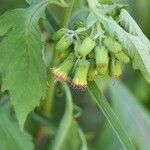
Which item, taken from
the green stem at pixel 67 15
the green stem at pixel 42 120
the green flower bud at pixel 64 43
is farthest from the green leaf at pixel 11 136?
the green flower bud at pixel 64 43

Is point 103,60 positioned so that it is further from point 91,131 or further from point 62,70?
point 91,131

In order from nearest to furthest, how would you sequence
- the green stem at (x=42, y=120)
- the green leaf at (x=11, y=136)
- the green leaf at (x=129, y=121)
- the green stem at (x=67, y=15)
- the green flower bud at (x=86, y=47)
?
the green flower bud at (x=86, y=47), the green stem at (x=67, y=15), the green leaf at (x=11, y=136), the green stem at (x=42, y=120), the green leaf at (x=129, y=121)

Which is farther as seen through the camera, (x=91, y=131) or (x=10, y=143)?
(x=91, y=131)

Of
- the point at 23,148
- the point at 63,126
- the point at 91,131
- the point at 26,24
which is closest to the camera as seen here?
the point at 26,24

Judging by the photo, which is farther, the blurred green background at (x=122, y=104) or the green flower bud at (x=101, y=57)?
the blurred green background at (x=122, y=104)

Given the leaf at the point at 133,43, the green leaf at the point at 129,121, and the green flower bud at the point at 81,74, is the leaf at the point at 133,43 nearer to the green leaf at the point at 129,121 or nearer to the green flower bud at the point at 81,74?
the green flower bud at the point at 81,74

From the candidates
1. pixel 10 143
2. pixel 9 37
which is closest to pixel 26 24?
pixel 9 37

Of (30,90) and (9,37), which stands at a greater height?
(9,37)
